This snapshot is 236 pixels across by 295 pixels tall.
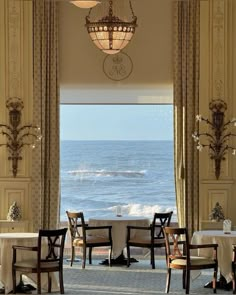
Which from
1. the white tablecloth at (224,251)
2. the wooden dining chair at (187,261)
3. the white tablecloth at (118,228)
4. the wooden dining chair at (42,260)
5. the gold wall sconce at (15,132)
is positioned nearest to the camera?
the wooden dining chair at (42,260)

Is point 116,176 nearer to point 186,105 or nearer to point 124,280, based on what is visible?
point 186,105

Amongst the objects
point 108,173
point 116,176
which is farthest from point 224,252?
point 108,173

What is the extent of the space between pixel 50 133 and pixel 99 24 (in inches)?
153

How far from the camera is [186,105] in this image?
592 inches

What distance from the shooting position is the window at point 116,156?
25812mm

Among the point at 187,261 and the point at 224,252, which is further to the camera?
the point at 224,252

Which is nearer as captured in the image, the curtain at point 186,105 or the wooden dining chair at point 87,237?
the wooden dining chair at point 87,237

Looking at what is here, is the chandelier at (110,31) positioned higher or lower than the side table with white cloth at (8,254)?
higher

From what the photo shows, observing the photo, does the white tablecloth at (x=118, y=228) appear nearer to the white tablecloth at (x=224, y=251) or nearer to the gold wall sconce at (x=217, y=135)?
the gold wall sconce at (x=217, y=135)

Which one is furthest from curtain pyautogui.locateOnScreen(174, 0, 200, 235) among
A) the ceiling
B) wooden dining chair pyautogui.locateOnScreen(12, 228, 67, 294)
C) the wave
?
the wave

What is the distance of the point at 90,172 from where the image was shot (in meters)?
27.7

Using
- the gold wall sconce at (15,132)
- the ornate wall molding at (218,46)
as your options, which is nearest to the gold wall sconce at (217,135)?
the ornate wall molding at (218,46)

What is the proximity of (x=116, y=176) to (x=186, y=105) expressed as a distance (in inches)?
482

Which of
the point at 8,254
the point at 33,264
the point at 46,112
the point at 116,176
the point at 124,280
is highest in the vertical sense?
the point at 46,112
